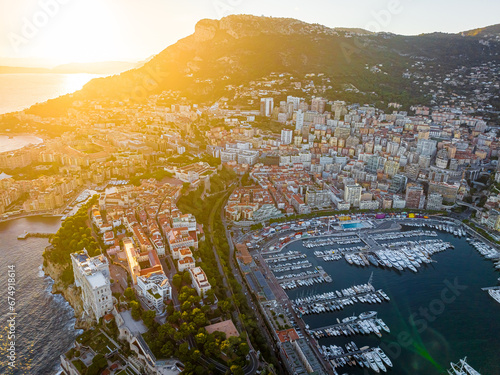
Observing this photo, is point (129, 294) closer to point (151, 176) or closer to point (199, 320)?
point (199, 320)

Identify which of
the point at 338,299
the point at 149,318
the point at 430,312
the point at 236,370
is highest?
the point at 149,318

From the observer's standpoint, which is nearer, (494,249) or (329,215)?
(494,249)

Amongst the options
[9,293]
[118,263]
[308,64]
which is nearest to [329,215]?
[118,263]

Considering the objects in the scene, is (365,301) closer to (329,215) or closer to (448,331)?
(448,331)

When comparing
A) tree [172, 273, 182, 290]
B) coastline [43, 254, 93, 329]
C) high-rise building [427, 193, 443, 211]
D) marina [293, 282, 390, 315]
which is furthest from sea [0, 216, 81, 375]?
high-rise building [427, 193, 443, 211]

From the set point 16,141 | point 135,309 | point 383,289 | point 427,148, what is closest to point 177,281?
Result: point 135,309

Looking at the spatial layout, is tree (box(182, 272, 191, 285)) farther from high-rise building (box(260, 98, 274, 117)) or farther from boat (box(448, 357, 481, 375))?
high-rise building (box(260, 98, 274, 117))
